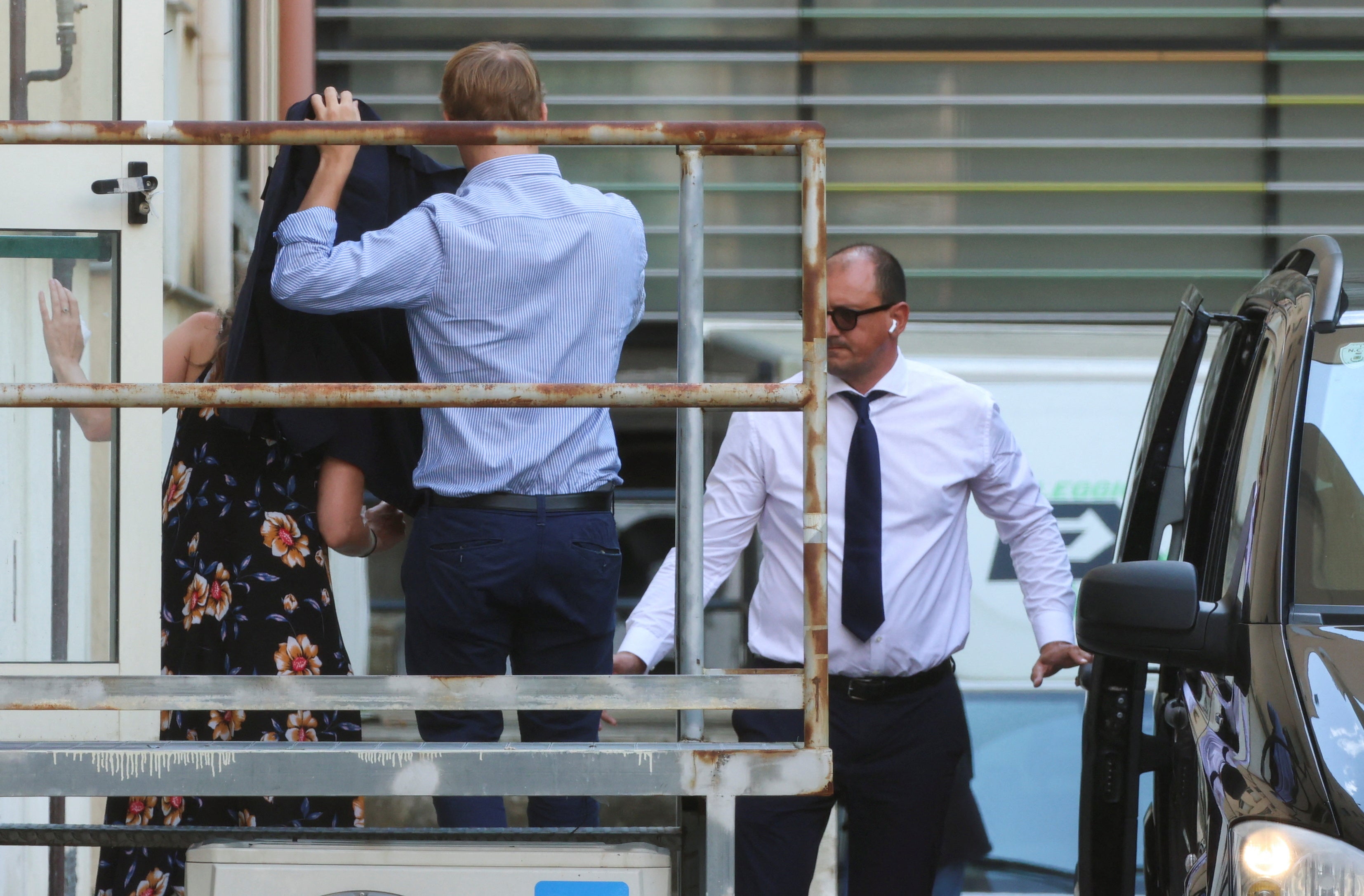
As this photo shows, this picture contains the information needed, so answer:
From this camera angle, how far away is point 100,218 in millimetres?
3576

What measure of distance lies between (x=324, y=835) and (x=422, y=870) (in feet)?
0.48

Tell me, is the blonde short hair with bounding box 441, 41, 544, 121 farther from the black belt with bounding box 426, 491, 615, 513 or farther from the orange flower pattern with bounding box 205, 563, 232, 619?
the orange flower pattern with bounding box 205, 563, 232, 619

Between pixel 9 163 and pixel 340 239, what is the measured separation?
1.60 meters

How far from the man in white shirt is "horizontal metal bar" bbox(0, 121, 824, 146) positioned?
1436 mm

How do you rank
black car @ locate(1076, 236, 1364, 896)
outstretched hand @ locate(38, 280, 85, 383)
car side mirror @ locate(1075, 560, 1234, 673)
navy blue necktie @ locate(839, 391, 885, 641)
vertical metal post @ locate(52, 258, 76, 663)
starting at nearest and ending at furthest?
black car @ locate(1076, 236, 1364, 896) → car side mirror @ locate(1075, 560, 1234, 673) → outstretched hand @ locate(38, 280, 85, 383) → navy blue necktie @ locate(839, 391, 885, 641) → vertical metal post @ locate(52, 258, 76, 663)

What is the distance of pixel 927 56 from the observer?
20.2 feet

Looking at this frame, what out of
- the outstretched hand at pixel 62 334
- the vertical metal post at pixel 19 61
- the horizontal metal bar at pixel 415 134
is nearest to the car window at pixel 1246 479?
the horizontal metal bar at pixel 415 134

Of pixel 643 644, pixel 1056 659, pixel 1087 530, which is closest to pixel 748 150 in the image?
pixel 643 644

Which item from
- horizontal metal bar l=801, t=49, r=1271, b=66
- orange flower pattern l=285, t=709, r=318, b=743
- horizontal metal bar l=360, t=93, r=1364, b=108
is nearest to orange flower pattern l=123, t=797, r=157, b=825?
orange flower pattern l=285, t=709, r=318, b=743

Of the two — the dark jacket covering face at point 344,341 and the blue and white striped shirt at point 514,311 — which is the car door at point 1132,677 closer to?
the blue and white striped shirt at point 514,311

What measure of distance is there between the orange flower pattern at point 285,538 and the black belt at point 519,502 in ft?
0.73

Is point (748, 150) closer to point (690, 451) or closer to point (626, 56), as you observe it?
point (690, 451)

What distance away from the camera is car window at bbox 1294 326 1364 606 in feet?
6.91

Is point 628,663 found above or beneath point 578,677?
beneath
